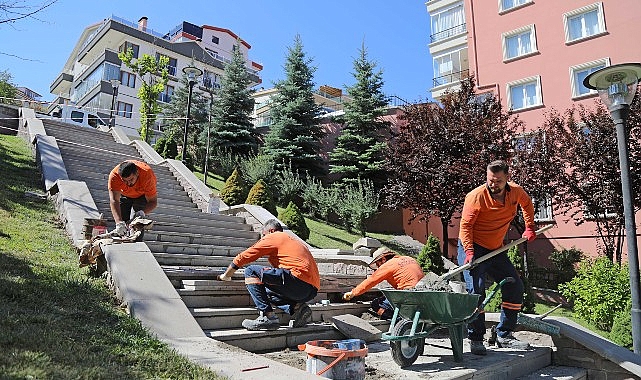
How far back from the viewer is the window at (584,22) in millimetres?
18312

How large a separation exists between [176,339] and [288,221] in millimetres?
8580

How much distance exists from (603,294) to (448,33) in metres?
19.1

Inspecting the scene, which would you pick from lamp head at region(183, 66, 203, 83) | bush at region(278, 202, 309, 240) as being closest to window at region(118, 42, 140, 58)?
lamp head at region(183, 66, 203, 83)

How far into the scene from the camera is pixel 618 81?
6.78 meters

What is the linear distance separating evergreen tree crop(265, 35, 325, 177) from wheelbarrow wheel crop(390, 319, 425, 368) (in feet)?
52.0

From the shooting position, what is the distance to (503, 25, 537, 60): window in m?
20.1

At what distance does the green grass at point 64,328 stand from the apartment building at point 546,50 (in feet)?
51.2

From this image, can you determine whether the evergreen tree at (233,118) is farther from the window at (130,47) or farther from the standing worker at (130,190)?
the window at (130,47)

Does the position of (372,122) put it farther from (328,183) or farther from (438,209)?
(438,209)

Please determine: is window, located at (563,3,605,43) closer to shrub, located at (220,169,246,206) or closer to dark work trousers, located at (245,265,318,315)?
shrub, located at (220,169,246,206)

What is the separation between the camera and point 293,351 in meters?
4.80

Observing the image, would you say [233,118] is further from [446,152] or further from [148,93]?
[446,152]

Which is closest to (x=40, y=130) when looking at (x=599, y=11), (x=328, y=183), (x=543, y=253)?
(x=328, y=183)

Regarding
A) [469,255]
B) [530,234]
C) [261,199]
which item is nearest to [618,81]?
[530,234]
